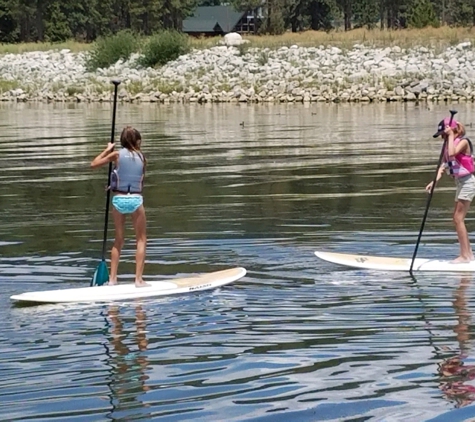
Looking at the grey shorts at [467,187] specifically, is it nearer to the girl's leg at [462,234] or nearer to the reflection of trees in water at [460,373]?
the girl's leg at [462,234]

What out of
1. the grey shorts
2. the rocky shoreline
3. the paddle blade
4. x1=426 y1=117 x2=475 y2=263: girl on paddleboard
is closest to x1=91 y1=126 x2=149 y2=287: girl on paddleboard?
the paddle blade

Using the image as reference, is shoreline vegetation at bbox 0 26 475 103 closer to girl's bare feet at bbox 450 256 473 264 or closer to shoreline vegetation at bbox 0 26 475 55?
shoreline vegetation at bbox 0 26 475 55

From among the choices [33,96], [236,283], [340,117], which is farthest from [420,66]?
[236,283]

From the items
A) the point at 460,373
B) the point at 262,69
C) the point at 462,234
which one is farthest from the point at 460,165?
the point at 262,69

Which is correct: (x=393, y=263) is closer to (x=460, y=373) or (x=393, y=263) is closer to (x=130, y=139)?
(x=130, y=139)

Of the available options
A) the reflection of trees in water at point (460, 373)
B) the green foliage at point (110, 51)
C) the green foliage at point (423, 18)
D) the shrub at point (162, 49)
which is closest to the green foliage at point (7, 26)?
the green foliage at point (110, 51)

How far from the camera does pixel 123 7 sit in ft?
345

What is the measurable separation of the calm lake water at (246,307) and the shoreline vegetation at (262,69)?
30076 millimetres

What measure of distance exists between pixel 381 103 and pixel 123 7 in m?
58.6

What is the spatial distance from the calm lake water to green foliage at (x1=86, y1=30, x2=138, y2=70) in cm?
4378

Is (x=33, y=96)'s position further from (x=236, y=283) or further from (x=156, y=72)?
(x=236, y=283)

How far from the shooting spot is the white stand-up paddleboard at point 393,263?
11930 mm

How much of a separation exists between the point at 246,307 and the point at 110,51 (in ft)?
193

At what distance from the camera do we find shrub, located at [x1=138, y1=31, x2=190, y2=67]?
6544cm
